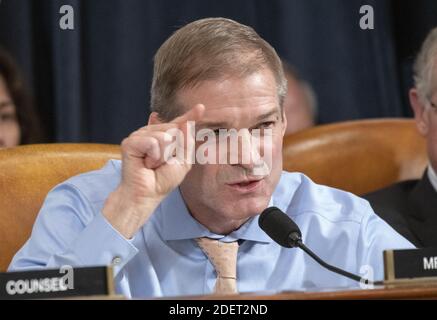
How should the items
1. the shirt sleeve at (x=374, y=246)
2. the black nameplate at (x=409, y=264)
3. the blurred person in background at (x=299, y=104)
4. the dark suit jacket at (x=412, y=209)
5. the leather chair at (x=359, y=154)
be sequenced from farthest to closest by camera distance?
the blurred person in background at (x=299, y=104)
the leather chair at (x=359, y=154)
the dark suit jacket at (x=412, y=209)
the shirt sleeve at (x=374, y=246)
the black nameplate at (x=409, y=264)

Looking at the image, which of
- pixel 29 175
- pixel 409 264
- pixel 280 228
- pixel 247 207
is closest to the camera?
pixel 409 264

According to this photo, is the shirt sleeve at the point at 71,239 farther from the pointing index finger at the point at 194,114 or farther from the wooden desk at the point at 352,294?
the wooden desk at the point at 352,294

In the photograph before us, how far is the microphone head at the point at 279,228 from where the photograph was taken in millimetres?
1489

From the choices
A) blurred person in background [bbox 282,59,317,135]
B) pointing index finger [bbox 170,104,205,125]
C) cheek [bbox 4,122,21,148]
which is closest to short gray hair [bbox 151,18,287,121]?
pointing index finger [bbox 170,104,205,125]

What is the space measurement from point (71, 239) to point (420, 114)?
1048 millimetres

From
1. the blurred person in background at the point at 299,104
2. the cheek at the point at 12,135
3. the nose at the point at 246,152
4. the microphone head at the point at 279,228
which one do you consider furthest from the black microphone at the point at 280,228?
the blurred person in background at the point at 299,104

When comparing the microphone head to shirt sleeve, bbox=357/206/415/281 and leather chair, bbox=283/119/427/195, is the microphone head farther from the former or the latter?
leather chair, bbox=283/119/427/195

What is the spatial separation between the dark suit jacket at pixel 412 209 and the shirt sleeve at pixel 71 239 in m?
0.79

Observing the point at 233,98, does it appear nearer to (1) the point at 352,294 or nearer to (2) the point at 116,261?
(2) the point at 116,261

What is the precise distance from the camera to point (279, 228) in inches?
59.0

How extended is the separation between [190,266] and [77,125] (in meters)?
1.11

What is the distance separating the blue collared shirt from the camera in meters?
1.57

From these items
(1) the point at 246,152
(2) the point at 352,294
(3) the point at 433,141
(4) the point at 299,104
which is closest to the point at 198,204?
(1) the point at 246,152
